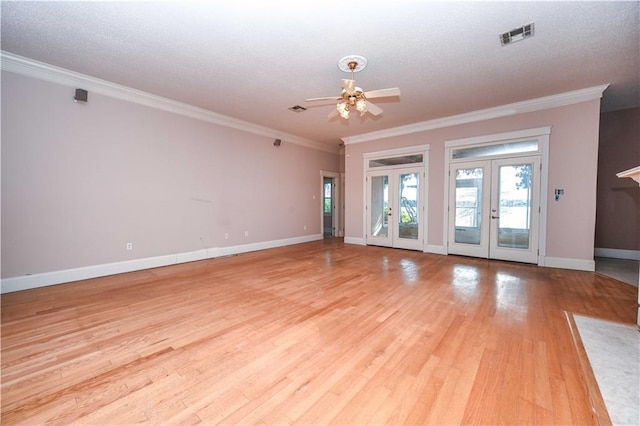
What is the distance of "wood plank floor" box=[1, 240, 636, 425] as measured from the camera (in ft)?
5.13

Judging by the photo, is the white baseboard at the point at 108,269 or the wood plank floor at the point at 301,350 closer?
the wood plank floor at the point at 301,350

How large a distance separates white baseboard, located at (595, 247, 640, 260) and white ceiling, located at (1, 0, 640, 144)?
10.2 ft

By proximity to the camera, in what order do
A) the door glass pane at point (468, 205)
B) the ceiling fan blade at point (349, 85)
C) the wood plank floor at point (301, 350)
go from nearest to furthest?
the wood plank floor at point (301, 350)
the ceiling fan blade at point (349, 85)
the door glass pane at point (468, 205)

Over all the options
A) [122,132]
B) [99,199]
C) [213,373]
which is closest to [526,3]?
[213,373]

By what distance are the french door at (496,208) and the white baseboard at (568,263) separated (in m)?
0.17

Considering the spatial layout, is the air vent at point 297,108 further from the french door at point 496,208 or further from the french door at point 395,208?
the french door at point 496,208

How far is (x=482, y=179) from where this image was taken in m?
5.52

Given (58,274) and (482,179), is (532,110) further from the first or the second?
(58,274)

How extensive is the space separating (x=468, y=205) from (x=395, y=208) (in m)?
1.68

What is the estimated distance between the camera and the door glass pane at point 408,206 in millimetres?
6535

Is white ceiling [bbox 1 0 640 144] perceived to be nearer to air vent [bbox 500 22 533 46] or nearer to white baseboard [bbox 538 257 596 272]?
air vent [bbox 500 22 533 46]

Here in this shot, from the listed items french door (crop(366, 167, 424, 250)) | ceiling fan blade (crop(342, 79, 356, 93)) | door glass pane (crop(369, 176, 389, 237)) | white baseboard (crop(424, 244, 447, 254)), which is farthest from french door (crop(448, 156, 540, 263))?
ceiling fan blade (crop(342, 79, 356, 93))

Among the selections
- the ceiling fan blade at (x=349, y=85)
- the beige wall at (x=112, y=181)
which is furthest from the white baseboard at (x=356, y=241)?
the ceiling fan blade at (x=349, y=85)

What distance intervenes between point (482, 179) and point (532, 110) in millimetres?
1478
